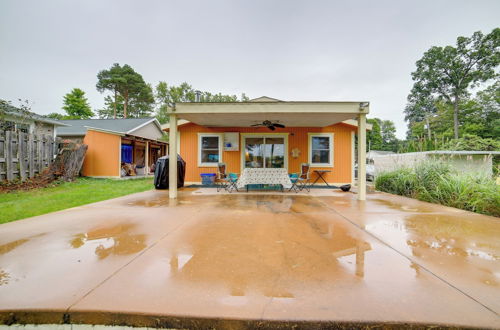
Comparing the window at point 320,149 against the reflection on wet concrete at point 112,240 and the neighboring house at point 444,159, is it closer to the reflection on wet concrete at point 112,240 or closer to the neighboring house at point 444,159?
the neighboring house at point 444,159

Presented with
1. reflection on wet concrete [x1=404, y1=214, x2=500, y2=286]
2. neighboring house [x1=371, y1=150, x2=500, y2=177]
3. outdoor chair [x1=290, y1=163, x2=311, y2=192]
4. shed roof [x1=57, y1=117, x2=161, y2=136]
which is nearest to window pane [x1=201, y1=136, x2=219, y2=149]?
outdoor chair [x1=290, y1=163, x2=311, y2=192]

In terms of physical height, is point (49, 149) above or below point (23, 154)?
above

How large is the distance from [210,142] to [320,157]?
4788 millimetres

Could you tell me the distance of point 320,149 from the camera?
28.3 feet

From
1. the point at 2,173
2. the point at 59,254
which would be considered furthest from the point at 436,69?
the point at 2,173

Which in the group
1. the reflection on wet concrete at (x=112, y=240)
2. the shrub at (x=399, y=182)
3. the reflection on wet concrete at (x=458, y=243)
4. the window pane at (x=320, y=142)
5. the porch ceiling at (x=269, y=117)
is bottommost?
the reflection on wet concrete at (x=458, y=243)

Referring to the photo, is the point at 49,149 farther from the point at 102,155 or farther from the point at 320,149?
the point at 320,149

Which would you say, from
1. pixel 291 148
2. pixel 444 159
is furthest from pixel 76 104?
pixel 444 159

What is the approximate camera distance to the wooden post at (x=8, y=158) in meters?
6.66

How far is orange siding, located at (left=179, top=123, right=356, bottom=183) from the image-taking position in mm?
8523

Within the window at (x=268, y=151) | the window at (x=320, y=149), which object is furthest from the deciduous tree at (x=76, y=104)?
the window at (x=320, y=149)

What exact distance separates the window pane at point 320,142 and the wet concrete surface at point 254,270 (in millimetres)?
5537

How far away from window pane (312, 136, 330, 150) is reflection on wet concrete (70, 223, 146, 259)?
24.5ft

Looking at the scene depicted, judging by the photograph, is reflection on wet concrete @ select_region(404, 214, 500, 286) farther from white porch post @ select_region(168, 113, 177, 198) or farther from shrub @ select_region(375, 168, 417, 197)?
white porch post @ select_region(168, 113, 177, 198)
